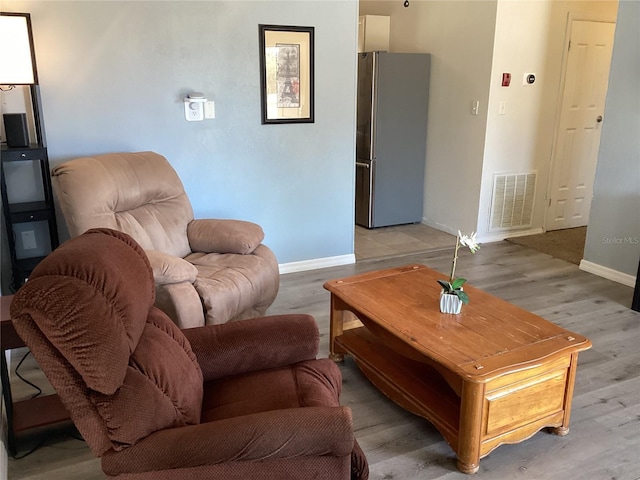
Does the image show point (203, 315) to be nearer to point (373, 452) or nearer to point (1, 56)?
point (373, 452)

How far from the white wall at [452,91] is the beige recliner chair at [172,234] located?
2443mm

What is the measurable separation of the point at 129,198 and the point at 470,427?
2.08 m

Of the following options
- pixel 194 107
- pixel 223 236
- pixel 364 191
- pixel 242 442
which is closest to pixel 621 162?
pixel 364 191

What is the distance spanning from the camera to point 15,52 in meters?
2.71

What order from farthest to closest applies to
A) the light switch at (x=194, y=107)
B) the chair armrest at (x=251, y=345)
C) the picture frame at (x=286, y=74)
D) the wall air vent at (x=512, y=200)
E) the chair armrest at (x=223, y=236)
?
the wall air vent at (x=512, y=200) < the picture frame at (x=286, y=74) < the light switch at (x=194, y=107) < the chair armrest at (x=223, y=236) < the chair armrest at (x=251, y=345)

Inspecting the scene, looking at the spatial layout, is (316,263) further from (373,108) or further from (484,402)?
(484,402)

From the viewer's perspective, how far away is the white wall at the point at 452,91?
4.61 meters

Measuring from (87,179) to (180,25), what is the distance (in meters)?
1.23

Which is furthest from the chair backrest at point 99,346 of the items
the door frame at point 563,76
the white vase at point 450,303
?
the door frame at point 563,76

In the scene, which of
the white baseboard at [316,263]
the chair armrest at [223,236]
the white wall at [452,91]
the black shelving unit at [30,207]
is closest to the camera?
the black shelving unit at [30,207]

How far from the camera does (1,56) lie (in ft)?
8.79

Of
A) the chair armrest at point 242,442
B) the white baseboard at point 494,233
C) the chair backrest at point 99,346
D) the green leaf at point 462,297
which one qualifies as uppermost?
the chair backrest at point 99,346

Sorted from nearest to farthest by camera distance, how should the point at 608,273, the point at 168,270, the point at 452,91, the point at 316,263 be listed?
the point at 168,270 → the point at 608,273 → the point at 316,263 → the point at 452,91

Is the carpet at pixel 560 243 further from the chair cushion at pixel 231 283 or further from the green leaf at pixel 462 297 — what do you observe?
the chair cushion at pixel 231 283
